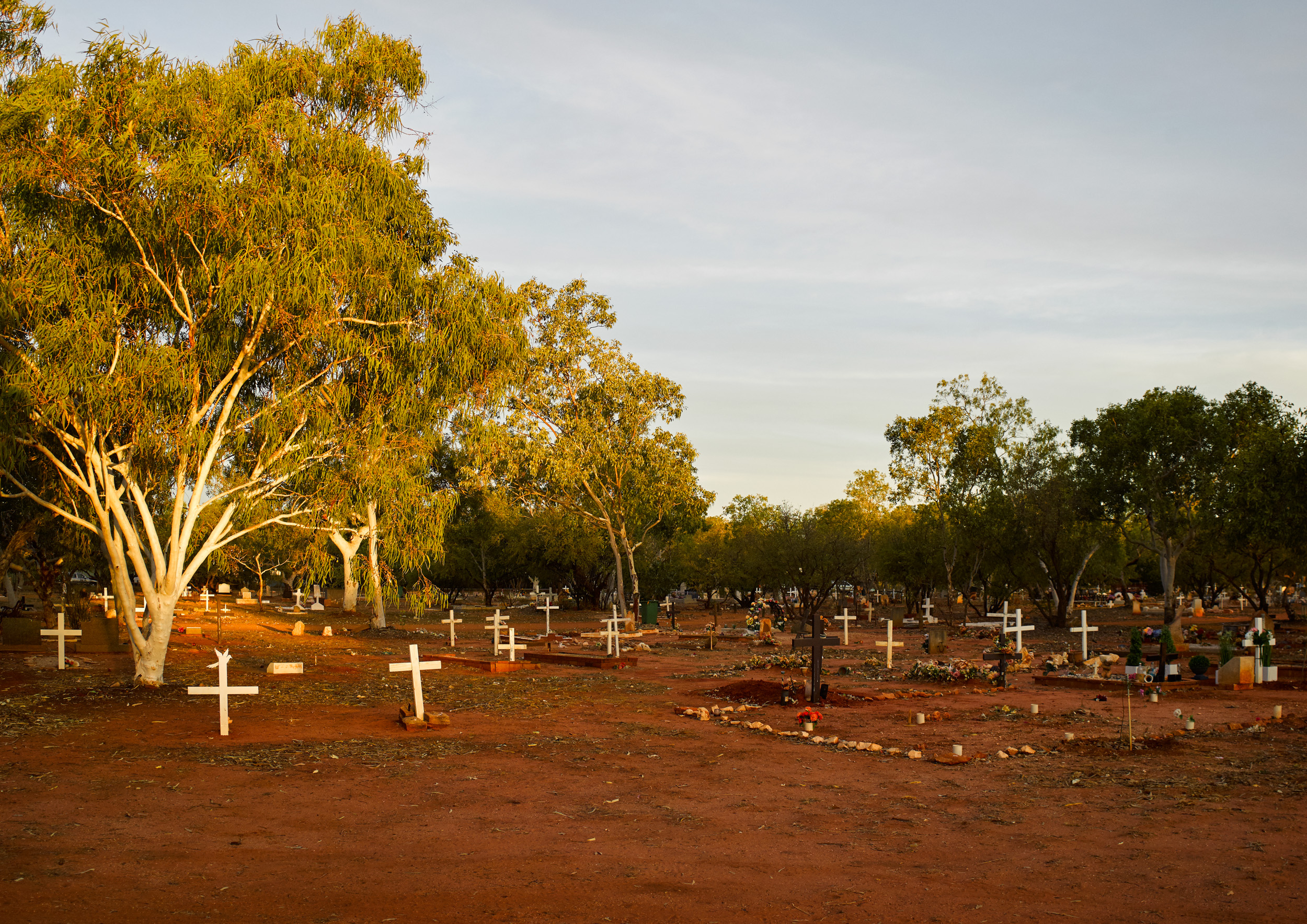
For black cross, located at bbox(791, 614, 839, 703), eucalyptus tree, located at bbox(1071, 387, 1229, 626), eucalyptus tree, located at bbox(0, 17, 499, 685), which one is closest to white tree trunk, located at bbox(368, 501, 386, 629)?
eucalyptus tree, located at bbox(0, 17, 499, 685)

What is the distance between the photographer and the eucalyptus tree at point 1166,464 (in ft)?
124

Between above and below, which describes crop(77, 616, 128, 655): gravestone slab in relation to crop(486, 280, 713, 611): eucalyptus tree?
below

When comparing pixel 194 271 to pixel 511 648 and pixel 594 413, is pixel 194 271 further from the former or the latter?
pixel 594 413

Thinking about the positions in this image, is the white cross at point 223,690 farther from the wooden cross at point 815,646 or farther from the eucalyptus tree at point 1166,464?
the eucalyptus tree at point 1166,464

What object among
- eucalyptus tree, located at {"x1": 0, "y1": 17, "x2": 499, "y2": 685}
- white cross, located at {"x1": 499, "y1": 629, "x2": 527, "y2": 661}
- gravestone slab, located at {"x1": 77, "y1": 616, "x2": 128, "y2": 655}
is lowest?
white cross, located at {"x1": 499, "y1": 629, "x2": 527, "y2": 661}

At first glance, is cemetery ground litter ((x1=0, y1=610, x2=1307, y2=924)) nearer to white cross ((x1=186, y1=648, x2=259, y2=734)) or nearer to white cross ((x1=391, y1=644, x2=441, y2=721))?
white cross ((x1=186, y1=648, x2=259, y2=734))

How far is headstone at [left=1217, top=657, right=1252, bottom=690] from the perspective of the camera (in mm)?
19109

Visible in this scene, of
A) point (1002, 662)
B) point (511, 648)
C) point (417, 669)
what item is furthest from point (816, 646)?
point (511, 648)

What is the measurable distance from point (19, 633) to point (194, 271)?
539 inches

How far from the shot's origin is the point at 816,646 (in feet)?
54.1

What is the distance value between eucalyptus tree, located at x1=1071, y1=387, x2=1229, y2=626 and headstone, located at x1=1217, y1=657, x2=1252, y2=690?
1911cm

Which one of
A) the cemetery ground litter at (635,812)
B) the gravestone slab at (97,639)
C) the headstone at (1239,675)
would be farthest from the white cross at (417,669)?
the headstone at (1239,675)

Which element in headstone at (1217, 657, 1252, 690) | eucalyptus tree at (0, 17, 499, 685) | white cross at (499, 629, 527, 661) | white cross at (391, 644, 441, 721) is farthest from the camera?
white cross at (499, 629, 527, 661)

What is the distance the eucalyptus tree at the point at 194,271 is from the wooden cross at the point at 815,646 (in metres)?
9.22
